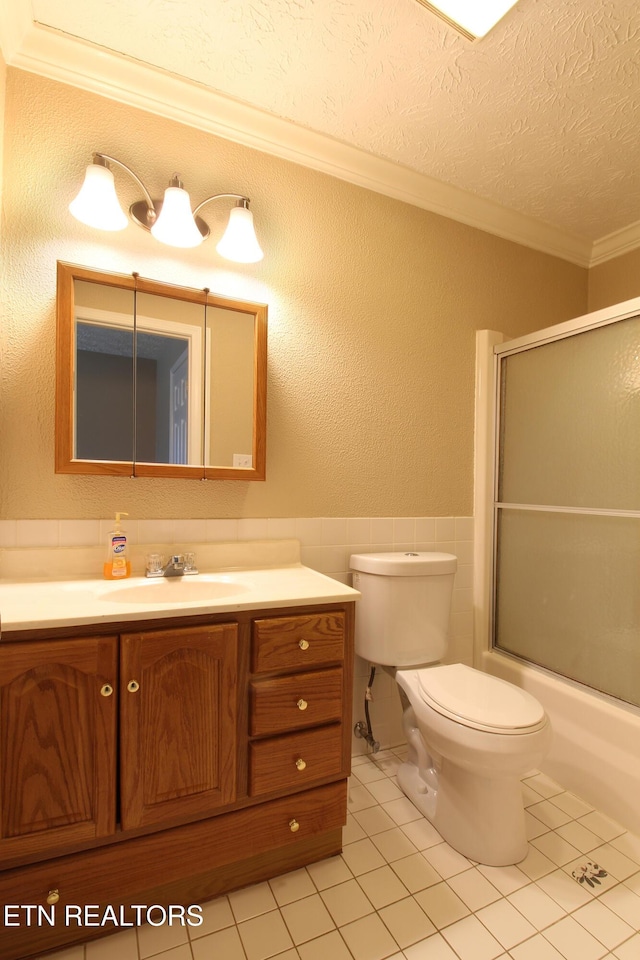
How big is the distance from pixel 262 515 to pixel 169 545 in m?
0.33

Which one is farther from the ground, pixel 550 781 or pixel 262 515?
pixel 262 515

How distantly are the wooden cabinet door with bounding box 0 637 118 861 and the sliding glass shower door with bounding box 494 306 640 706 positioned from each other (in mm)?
1651

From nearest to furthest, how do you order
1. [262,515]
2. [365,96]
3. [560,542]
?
[365,96] → [262,515] → [560,542]

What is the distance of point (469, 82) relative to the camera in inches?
54.9

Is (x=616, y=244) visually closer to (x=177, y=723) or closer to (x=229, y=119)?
(x=229, y=119)

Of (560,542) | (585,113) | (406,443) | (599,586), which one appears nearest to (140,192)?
(406,443)

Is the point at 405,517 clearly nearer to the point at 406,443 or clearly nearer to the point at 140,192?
the point at 406,443

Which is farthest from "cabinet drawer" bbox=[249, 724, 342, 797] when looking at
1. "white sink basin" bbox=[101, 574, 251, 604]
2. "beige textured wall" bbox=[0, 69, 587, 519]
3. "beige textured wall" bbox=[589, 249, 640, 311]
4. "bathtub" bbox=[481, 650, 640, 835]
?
"beige textured wall" bbox=[589, 249, 640, 311]

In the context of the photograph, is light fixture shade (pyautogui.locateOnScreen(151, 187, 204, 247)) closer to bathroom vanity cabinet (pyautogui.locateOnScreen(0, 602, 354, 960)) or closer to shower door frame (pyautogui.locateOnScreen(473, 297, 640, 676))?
bathroom vanity cabinet (pyautogui.locateOnScreen(0, 602, 354, 960))

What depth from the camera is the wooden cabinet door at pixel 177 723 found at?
1.02m

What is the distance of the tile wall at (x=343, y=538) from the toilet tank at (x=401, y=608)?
0.44ft

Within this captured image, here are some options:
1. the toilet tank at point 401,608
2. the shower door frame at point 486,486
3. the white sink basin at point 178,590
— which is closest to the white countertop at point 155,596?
the white sink basin at point 178,590

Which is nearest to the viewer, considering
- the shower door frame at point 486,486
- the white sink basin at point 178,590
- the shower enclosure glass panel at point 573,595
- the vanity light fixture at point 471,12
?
the vanity light fixture at point 471,12

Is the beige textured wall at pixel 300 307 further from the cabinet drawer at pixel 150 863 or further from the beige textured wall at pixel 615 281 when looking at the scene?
the cabinet drawer at pixel 150 863
